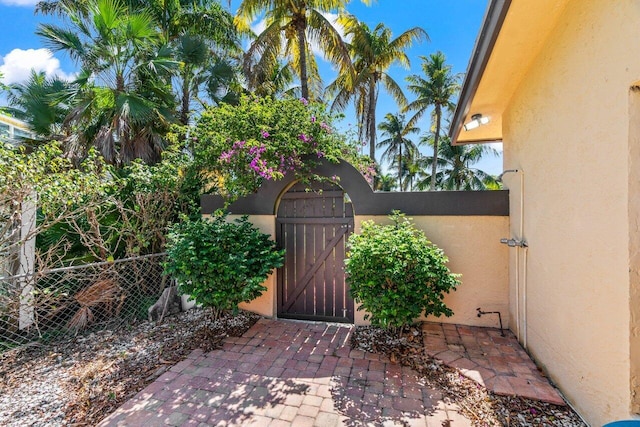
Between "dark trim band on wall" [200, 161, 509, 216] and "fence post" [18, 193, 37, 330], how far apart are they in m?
3.31

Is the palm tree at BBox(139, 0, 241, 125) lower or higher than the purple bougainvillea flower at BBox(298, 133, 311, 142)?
higher

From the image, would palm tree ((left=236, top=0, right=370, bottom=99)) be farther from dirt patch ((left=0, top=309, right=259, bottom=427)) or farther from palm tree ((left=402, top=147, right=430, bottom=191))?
palm tree ((left=402, top=147, right=430, bottom=191))

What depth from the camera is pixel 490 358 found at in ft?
10.8

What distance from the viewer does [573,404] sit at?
2.44m

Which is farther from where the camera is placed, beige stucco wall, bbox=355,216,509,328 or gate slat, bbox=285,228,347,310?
gate slat, bbox=285,228,347,310

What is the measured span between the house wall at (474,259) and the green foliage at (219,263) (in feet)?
8.28

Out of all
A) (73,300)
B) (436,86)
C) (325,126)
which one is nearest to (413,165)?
(436,86)

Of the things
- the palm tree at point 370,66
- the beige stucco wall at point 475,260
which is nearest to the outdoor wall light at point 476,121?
the beige stucco wall at point 475,260

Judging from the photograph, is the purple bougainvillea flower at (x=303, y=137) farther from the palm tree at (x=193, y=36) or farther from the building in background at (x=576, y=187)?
the palm tree at (x=193, y=36)

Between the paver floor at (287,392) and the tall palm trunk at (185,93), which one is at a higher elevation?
the tall palm trunk at (185,93)

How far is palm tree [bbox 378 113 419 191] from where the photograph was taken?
76.9ft

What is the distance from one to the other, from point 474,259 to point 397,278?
1.53 meters

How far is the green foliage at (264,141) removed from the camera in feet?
14.7

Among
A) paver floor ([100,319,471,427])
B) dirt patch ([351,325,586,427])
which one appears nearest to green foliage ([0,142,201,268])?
paver floor ([100,319,471,427])
